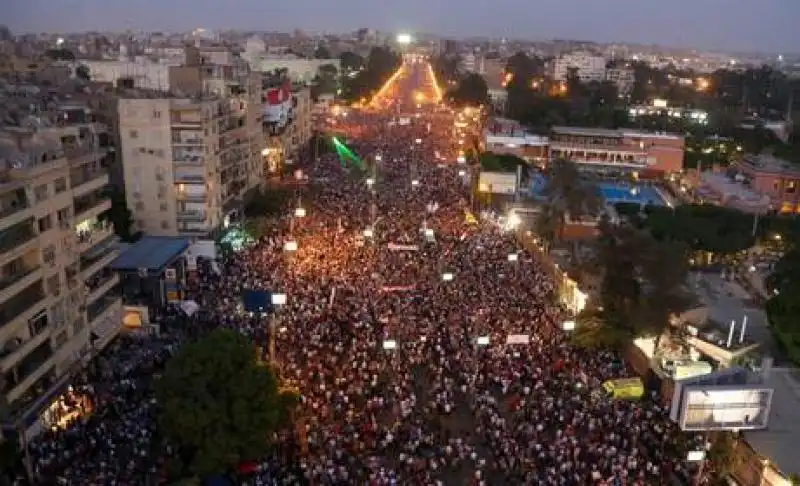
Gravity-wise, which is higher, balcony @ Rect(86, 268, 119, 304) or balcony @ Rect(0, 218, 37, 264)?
balcony @ Rect(0, 218, 37, 264)

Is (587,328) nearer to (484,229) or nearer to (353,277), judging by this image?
(353,277)

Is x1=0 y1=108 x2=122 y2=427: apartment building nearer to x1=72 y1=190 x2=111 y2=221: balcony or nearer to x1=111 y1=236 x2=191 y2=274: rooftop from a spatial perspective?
x1=72 y1=190 x2=111 y2=221: balcony

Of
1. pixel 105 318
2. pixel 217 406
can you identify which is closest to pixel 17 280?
pixel 105 318

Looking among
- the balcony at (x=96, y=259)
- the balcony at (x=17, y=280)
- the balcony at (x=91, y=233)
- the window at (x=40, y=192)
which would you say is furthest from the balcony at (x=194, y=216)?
the balcony at (x=17, y=280)

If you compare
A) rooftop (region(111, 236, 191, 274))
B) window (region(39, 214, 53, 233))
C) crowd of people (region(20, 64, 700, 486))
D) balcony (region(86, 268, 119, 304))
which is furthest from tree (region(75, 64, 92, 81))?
window (region(39, 214, 53, 233))

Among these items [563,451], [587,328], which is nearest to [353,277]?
[587,328]

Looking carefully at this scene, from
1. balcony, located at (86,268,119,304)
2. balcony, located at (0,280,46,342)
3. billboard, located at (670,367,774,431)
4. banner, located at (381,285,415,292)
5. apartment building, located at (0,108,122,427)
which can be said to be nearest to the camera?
billboard, located at (670,367,774,431)
